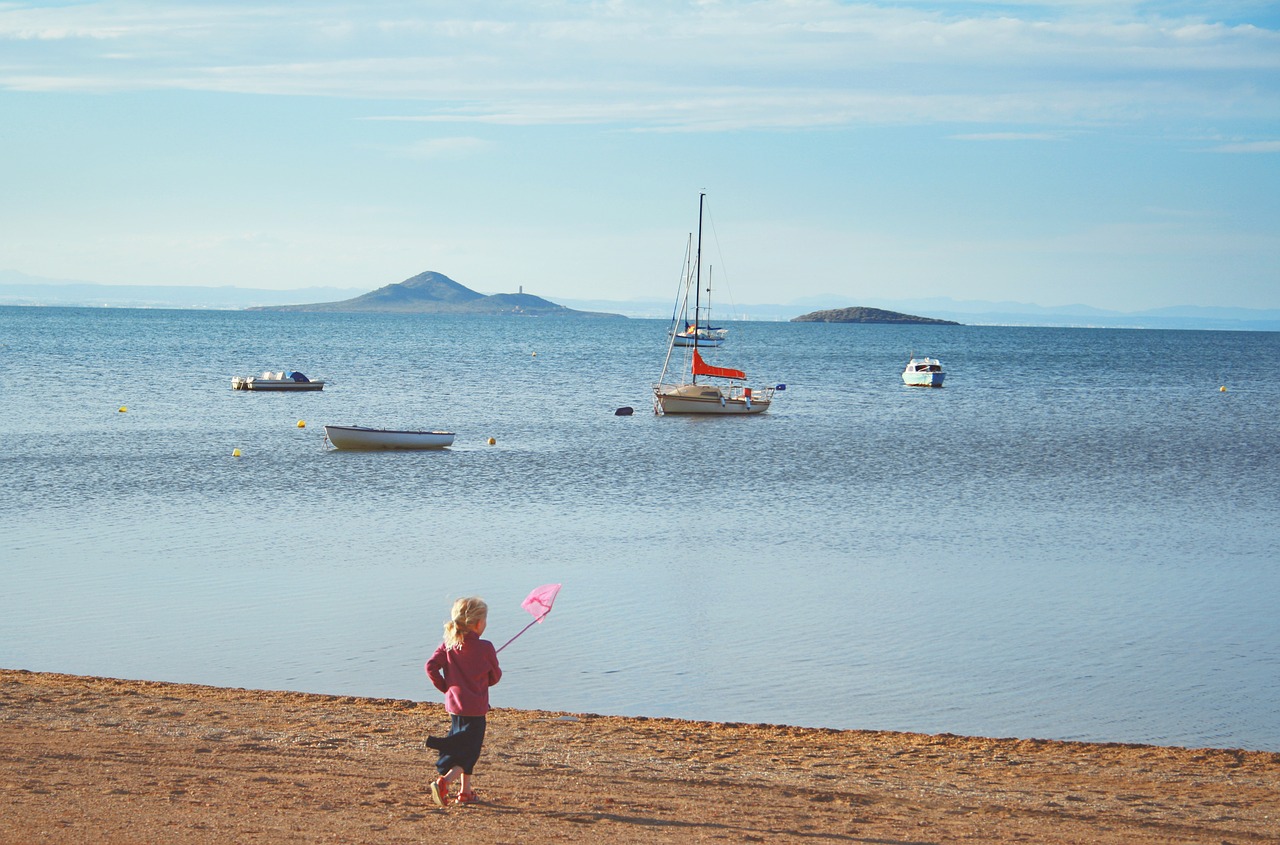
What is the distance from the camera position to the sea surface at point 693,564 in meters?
13.3

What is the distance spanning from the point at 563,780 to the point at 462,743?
121 cm

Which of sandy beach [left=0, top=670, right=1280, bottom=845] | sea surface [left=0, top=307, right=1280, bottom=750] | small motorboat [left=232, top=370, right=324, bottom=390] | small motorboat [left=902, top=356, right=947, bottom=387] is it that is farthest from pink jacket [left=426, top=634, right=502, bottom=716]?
small motorboat [left=902, top=356, right=947, bottom=387]

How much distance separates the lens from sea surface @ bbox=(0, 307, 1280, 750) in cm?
1329

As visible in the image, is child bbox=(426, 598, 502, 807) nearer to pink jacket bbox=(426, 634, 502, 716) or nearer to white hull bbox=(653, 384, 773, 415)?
pink jacket bbox=(426, 634, 502, 716)

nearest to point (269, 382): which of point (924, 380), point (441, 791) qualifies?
point (924, 380)

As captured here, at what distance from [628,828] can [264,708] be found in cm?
472

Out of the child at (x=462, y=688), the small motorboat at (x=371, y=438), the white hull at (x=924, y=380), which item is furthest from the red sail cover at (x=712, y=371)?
the child at (x=462, y=688)

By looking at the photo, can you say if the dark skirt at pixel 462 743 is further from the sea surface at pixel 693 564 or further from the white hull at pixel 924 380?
the white hull at pixel 924 380

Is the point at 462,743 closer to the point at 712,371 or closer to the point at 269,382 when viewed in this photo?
the point at 712,371

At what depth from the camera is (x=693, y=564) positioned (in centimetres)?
2017

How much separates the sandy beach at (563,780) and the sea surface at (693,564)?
1341 mm

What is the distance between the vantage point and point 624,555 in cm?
2086

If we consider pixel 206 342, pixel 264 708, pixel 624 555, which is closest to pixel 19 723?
pixel 264 708

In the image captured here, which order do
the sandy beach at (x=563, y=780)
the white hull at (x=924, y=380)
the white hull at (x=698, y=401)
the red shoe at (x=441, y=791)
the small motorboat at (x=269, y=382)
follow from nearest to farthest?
the sandy beach at (x=563, y=780)
the red shoe at (x=441, y=791)
the white hull at (x=698, y=401)
the small motorboat at (x=269, y=382)
the white hull at (x=924, y=380)
